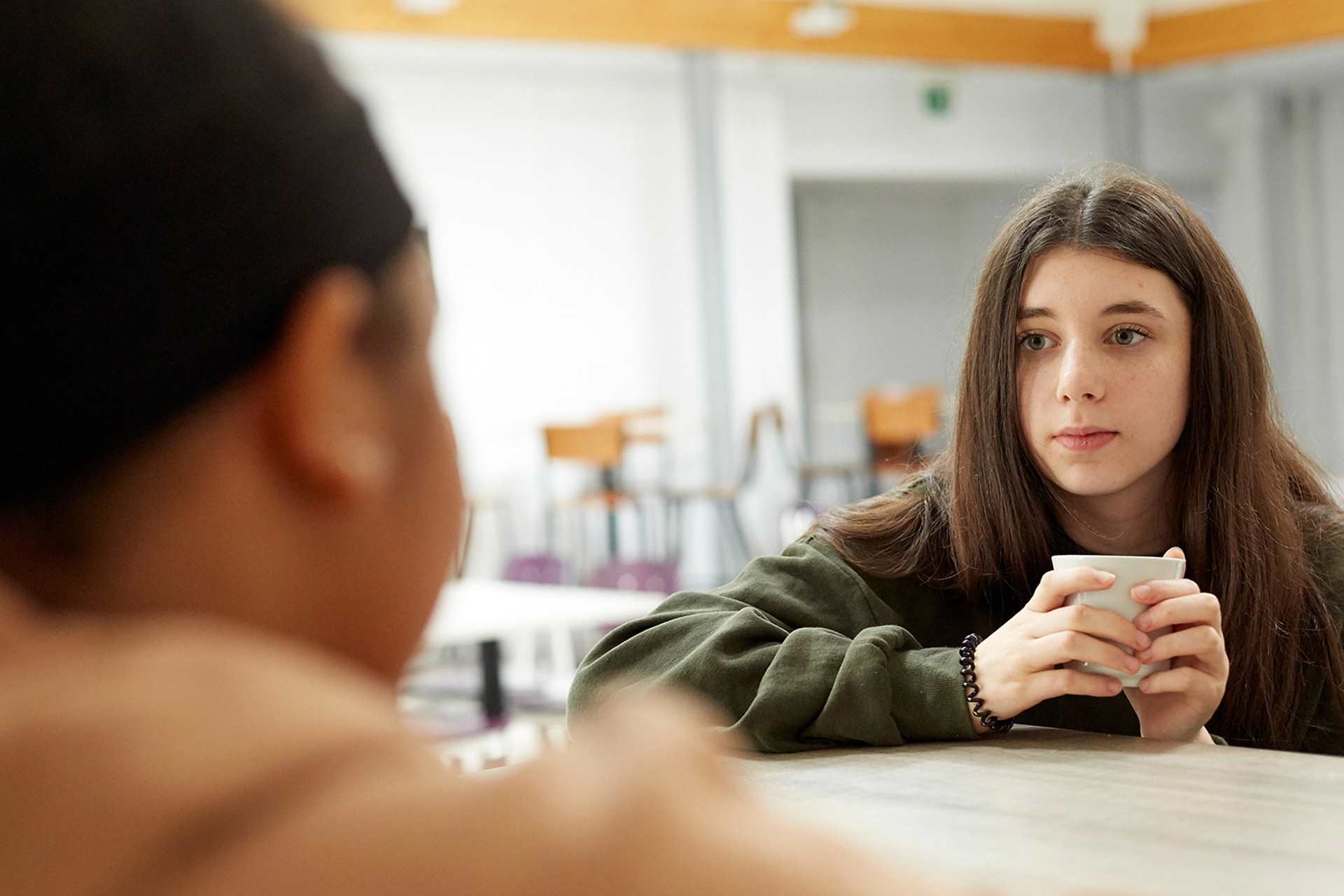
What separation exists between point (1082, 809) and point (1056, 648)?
25 cm

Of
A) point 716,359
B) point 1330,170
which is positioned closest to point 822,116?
point 716,359

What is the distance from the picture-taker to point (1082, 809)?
38.6 inches

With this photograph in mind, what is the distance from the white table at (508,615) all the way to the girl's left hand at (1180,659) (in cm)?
177

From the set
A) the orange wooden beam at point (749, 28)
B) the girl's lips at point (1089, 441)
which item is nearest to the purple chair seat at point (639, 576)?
the orange wooden beam at point (749, 28)

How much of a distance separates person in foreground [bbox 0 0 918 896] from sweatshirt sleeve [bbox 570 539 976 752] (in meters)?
0.93

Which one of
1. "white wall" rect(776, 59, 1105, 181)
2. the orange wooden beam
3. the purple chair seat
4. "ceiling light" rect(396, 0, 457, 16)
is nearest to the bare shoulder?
the purple chair seat

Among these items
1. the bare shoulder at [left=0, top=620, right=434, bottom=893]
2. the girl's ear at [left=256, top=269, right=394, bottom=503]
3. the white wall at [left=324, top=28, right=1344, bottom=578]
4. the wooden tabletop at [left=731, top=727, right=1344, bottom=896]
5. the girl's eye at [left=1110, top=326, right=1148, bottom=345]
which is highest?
the white wall at [left=324, top=28, right=1344, bottom=578]

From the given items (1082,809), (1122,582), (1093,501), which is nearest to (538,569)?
(1093,501)

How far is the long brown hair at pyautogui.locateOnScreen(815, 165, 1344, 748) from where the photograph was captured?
1545 millimetres

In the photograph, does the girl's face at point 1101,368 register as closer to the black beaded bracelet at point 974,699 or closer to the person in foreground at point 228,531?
the black beaded bracelet at point 974,699

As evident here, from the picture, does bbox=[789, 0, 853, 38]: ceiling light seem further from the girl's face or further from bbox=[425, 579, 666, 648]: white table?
the girl's face

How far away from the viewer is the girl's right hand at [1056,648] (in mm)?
1193

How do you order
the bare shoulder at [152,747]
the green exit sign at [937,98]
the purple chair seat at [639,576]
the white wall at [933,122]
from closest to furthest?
the bare shoulder at [152,747]
the purple chair seat at [639,576]
the white wall at [933,122]
the green exit sign at [937,98]

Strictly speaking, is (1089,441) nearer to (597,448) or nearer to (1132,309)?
(1132,309)
